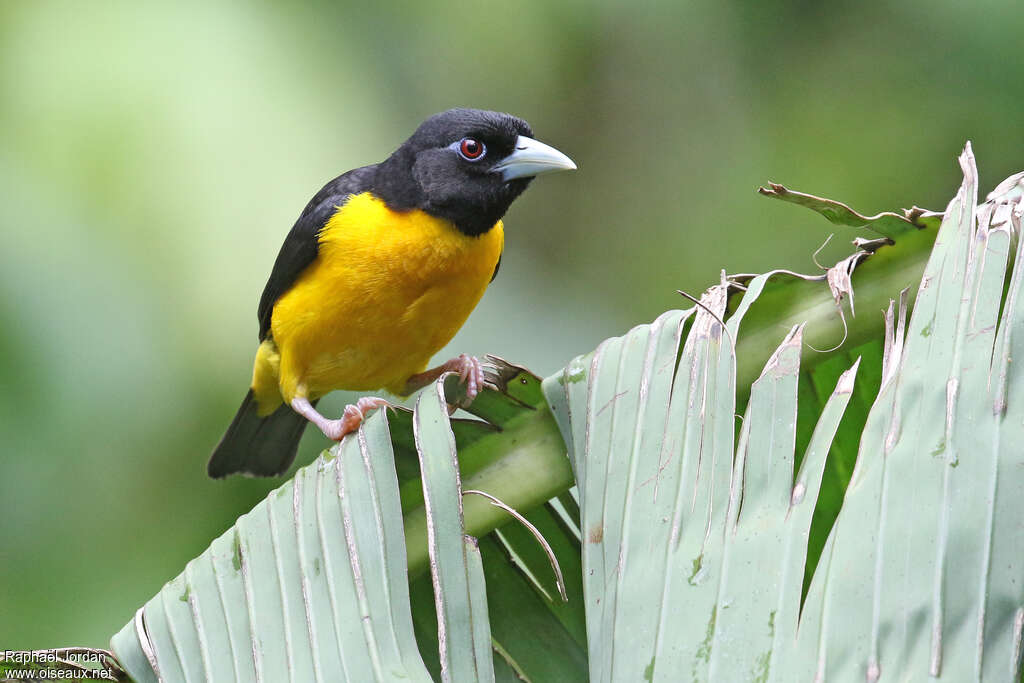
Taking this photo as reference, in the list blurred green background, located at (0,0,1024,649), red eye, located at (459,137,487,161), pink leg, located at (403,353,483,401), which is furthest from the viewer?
blurred green background, located at (0,0,1024,649)

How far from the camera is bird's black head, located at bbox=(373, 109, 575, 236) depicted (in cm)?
320

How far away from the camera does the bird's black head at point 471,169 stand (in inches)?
126

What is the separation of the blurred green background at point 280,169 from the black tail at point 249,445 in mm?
157

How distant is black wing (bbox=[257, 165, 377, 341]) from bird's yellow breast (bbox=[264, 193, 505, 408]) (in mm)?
33

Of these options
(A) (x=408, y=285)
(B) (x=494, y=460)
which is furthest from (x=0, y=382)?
(B) (x=494, y=460)

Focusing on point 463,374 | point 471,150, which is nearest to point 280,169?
point 471,150

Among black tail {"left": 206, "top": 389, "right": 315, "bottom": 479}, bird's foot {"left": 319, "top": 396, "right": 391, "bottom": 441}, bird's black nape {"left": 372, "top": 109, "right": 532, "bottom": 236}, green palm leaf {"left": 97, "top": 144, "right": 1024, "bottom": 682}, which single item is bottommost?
green palm leaf {"left": 97, "top": 144, "right": 1024, "bottom": 682}

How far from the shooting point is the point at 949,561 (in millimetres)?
1355

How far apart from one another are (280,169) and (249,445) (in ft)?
3.43

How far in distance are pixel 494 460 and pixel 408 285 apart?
118 centimetres

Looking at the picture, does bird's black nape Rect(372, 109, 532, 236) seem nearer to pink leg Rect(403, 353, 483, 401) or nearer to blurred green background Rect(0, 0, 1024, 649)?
pink leg Rect(403, 353, 483, 401)

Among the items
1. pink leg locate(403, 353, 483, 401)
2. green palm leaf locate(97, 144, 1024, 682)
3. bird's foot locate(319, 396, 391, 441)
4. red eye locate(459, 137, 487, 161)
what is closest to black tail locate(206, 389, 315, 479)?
pink leg locate(403, 353, 483, 401)

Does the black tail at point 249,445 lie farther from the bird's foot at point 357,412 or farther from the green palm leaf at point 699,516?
the green palm leaf at point 699,516

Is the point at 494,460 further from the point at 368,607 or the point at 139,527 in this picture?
the point at 139,527
